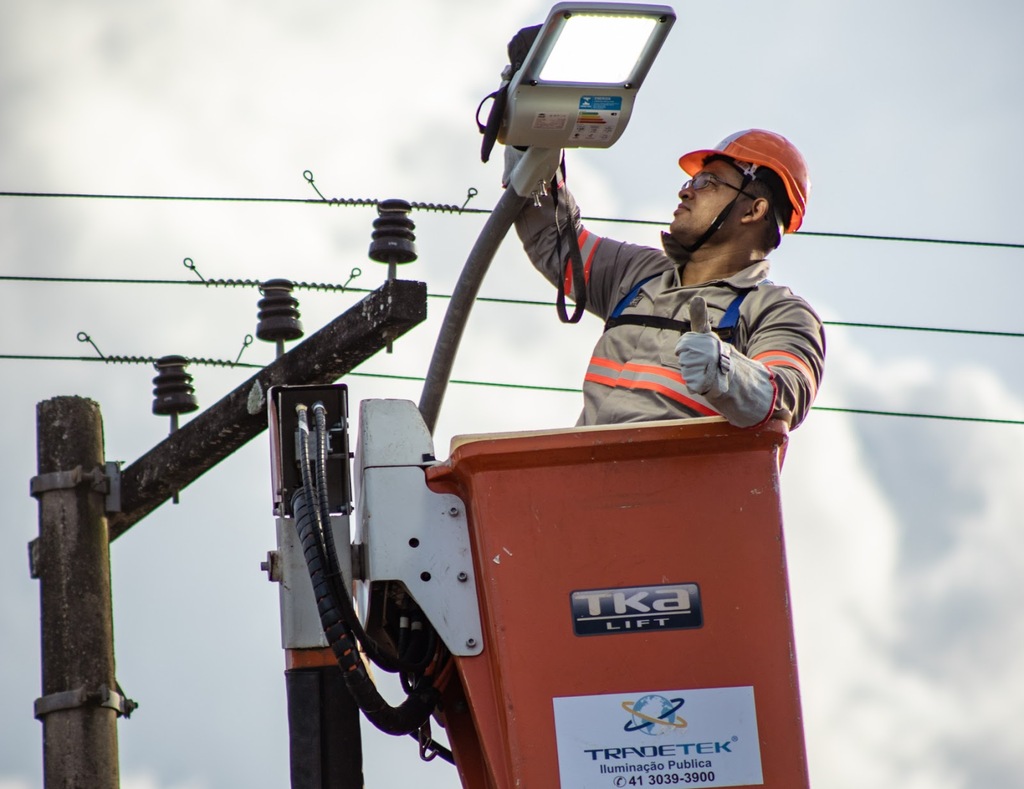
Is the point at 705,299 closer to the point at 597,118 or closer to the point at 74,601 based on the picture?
the point at 597,118

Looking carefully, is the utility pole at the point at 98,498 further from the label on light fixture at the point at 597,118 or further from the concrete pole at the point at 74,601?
the label on light fixture at the point at 597,118

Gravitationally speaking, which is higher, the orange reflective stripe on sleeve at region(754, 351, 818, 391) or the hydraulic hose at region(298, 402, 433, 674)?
the orange reflective stripe on sleeve at region(754, 351, 818, 391)

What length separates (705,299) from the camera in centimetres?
508

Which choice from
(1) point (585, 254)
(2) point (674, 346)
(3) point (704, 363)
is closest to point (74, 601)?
(1) point (585, 254)

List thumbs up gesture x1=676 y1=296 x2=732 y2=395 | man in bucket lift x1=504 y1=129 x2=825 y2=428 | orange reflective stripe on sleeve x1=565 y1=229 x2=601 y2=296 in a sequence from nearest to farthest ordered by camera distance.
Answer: thumbs up gesture x1=676 y1=296 x2=732 y2=395 → man in bucket lift x1=504 y1=129 x2=825 y2=428 → orange reflective stripe on sleeve x1=565 y1=229 x2=601 y2=296

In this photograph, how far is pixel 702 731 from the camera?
14.4 ft

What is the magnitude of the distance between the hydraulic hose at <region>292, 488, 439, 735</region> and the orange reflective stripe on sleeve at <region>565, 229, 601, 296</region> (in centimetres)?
124

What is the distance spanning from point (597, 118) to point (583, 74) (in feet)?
0.36

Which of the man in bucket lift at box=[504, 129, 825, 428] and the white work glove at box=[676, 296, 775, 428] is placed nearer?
the white work glove at box=[676, 296, 775, 428]

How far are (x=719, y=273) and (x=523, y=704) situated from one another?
4.67 ft

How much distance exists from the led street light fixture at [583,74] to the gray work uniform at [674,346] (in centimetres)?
46

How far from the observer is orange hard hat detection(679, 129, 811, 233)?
542cm

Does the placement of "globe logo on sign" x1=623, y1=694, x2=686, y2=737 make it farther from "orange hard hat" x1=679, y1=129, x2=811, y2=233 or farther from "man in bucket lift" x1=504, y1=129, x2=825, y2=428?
"orange hard hat" x1=679, y1=129, x2=811, y2=233

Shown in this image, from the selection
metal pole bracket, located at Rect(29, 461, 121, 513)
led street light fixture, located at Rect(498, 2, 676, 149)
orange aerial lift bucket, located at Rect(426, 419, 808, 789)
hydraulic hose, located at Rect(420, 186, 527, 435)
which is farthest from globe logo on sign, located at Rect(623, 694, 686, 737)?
metal pole bracket, located at Rect(29, 461, 121, 513)
